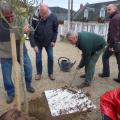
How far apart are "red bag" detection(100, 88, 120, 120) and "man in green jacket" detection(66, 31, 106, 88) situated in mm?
2511

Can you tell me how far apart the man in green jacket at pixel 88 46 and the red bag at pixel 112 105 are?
2.51 meters

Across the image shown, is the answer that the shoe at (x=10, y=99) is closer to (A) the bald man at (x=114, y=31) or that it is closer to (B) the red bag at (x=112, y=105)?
(A) the bald man at (x=114, y=31)

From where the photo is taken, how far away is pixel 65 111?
5551mm

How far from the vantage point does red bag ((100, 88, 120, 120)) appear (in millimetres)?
3367

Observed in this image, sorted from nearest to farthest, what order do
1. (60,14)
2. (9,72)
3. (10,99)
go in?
(9,72) → (10,99) → (60,14)

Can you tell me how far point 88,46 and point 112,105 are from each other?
2796 millimetres

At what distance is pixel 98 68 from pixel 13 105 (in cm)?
333

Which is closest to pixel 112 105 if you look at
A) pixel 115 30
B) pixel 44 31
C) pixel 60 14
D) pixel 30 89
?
pixel 30 89

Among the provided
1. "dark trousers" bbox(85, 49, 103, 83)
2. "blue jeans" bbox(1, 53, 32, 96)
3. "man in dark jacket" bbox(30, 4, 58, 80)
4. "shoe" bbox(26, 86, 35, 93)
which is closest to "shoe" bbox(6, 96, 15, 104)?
"blue jeans" bbox(1, 53, 32, 96)

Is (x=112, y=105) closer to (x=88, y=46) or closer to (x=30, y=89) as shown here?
(x=88, y=46)

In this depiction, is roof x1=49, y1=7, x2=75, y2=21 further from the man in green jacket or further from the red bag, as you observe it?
the red bag

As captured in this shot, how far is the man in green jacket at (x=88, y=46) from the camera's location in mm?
5908

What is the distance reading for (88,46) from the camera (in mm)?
6121

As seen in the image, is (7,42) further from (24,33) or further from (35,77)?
(35,77)
